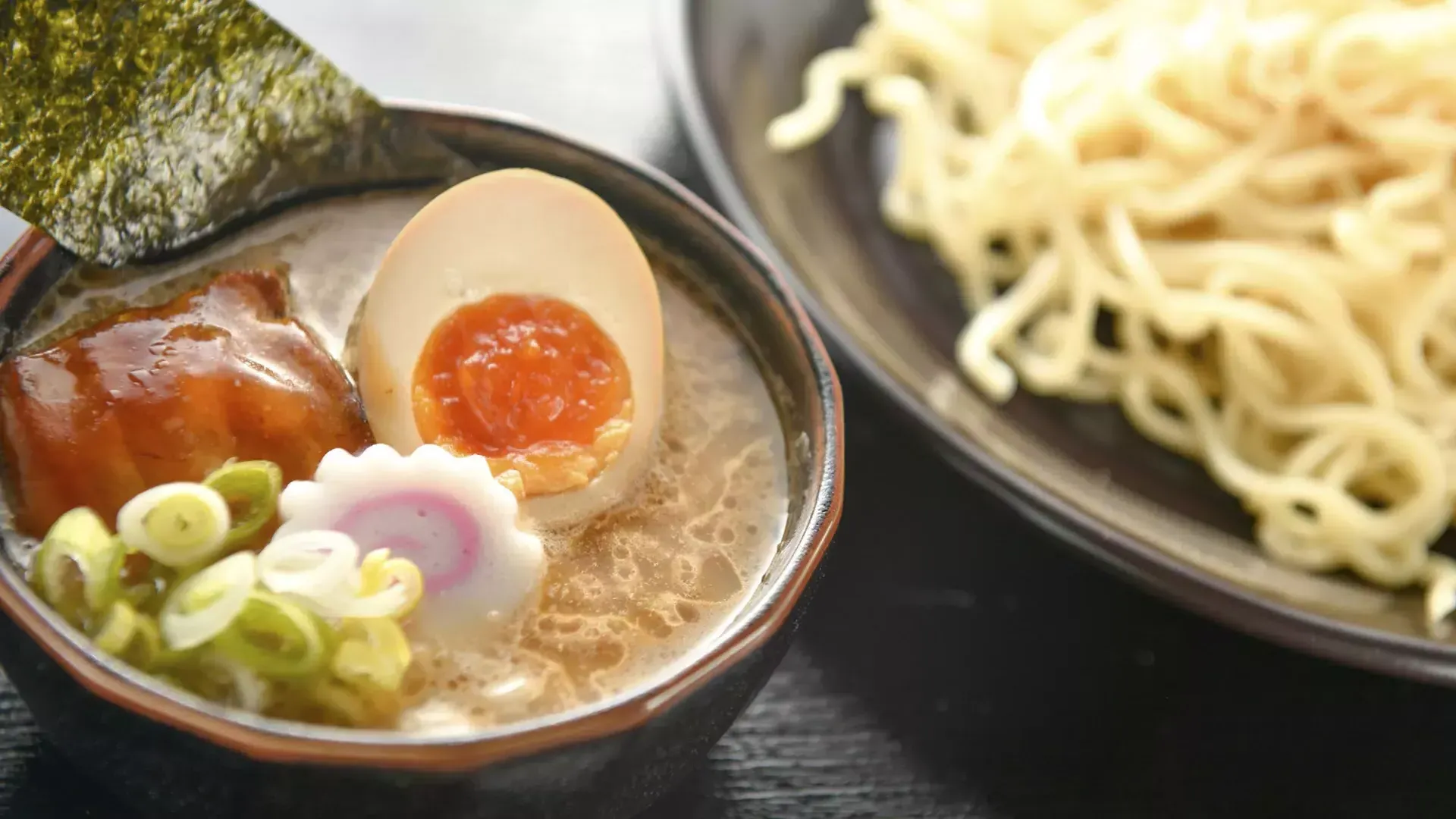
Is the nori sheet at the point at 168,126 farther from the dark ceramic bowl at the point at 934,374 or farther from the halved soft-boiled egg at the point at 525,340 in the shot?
the dark ceramic bowl at the point at 934,374

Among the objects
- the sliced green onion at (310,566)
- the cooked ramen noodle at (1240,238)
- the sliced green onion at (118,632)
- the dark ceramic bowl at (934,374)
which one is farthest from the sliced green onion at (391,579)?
the cooked ramen noodle at (1240,238)

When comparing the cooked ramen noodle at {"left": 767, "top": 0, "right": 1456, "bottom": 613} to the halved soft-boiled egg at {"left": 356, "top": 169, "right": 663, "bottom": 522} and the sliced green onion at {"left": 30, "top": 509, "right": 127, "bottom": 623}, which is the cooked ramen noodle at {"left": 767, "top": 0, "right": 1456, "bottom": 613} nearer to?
the halved soft-boiled egg at {"left": 356, "top": 169, "right": 663, "bottom": 522}

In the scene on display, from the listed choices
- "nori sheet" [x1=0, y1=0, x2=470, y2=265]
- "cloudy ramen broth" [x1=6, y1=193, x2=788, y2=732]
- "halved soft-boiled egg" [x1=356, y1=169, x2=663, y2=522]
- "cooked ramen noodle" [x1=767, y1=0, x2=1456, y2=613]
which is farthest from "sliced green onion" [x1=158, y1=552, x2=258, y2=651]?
"cooked ramen noodle" [x1=767, y1=0, x2=1456, y2=613]

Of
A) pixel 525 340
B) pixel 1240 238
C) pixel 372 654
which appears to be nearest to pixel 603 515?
pixel 525 340

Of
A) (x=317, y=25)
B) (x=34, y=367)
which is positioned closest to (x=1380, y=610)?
(x=34, y=367)

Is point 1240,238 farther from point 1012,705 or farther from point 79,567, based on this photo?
point 79,567

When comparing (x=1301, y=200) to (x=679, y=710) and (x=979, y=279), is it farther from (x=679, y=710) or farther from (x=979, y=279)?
(x=679, y=710)

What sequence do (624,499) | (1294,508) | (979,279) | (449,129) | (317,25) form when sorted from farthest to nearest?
(317,25) < (979,279) < (1294,508) < (449,129) < (624,499)

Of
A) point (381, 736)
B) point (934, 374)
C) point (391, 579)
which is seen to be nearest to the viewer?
point (381, 736)
